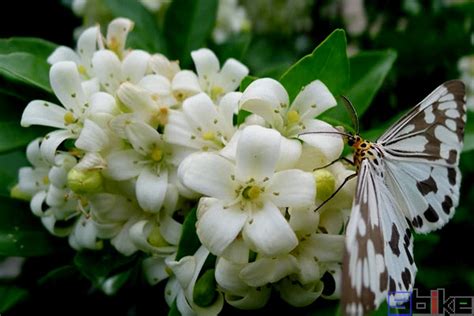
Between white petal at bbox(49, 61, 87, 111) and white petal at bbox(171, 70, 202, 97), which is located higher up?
white petal at bbox(171, 70, 202, 97)

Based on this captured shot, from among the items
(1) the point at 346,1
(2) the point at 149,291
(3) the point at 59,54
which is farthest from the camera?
(1) the point at 346,1

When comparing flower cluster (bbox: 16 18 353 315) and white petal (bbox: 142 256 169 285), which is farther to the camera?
white petal (bbox: 142 256 169 285)

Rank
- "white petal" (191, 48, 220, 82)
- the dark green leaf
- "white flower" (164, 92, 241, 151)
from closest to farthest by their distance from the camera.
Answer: "white flower" (164, 92, 241, 151) → "white petal" (191, 48, 220, 82) → the dark green leaf

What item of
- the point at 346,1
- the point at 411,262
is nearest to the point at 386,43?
the point at 346,1

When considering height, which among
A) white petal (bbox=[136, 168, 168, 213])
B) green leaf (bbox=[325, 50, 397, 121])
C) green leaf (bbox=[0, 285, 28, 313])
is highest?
green leaf (bbox=[325, 50, 397, 121])

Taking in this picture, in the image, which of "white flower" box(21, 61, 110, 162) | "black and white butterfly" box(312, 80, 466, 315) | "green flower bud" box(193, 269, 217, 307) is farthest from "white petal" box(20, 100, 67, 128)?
"black and white butterfly" box(312, 80, 466, 315)

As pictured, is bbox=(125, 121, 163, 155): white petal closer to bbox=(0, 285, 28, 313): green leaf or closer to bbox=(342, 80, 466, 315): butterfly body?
bbox=(342, 80, 466, 315): butterfly body

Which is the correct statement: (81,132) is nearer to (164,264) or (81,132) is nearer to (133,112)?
(133,112)

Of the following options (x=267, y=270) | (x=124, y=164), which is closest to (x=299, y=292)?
(x=267, y=270)
